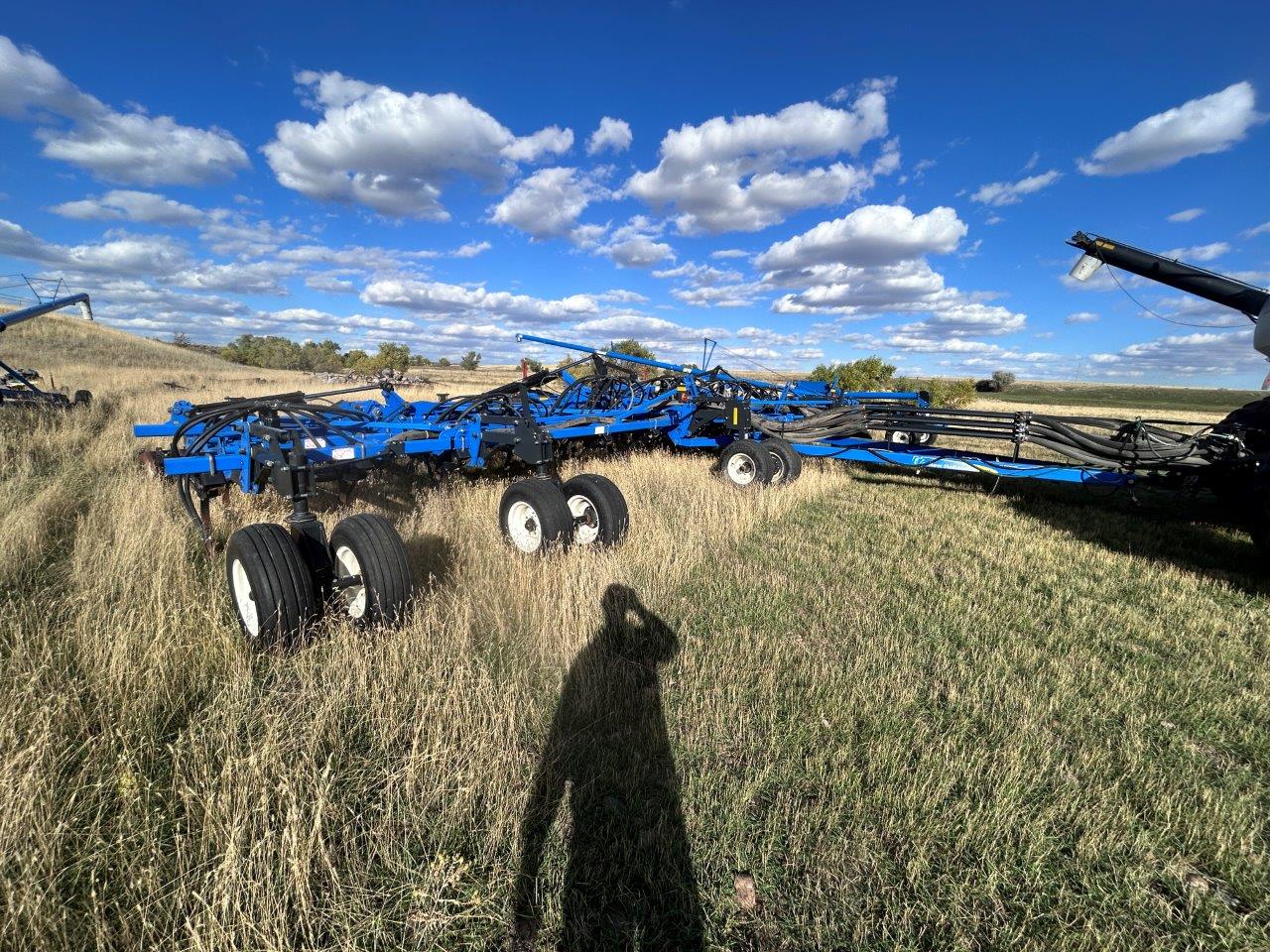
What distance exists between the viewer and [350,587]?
3.76m

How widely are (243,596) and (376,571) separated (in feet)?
3.22

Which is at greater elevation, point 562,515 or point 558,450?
point 558,450

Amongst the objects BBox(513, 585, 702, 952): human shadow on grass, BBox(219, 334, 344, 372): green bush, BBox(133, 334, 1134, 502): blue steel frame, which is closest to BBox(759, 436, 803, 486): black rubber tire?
BBox(133, 334, 1134, 502): blue steel frame

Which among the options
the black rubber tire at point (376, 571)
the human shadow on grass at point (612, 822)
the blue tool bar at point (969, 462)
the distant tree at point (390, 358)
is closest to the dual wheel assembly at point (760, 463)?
the blue tool bar at point (969, 462)

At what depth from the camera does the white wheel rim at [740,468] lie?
28.2 feet

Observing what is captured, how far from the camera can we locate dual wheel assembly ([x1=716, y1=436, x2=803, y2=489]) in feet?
27.0

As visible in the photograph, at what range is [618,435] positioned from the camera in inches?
451

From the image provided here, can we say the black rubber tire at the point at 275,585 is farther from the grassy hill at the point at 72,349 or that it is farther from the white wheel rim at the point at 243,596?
the grassy hill at the point at 72,349

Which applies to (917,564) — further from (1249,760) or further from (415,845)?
(415,845)

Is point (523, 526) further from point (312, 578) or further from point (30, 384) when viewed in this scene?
point (30, 384)

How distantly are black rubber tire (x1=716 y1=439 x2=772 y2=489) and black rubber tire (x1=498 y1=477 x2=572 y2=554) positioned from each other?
12.3 feet

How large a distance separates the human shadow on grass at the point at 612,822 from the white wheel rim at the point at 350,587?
160 centimetres

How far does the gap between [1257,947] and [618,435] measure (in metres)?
10.2

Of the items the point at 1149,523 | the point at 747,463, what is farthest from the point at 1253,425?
the point at 747,463
